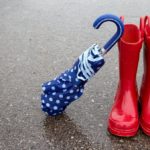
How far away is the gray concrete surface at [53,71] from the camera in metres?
1.54

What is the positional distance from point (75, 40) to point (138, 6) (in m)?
0.73

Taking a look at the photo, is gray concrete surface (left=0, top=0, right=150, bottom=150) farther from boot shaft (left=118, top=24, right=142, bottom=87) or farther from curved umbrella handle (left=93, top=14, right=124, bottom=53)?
curved umbrella handle (left=93, top=14, right=124, bottom=53)

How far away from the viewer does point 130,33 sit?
1559mm

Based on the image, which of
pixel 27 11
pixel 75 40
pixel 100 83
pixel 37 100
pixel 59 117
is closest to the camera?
pixel 59 117

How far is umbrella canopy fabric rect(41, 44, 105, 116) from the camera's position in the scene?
1.47 m

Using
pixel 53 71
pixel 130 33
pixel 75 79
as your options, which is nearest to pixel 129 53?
pixel 130 33

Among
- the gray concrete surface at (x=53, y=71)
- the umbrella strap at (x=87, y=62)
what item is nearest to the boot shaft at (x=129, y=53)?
the umbrella strap at (x=87, y=62)

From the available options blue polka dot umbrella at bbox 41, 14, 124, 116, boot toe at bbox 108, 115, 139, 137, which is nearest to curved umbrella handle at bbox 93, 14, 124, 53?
blue polka dot umbrella at bbox 41, 14, 124, 116

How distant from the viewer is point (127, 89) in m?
1.56

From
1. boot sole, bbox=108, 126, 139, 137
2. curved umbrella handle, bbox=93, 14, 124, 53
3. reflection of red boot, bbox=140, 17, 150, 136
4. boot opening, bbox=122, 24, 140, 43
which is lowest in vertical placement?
boot sole, bbox=108, 126, 139, 137

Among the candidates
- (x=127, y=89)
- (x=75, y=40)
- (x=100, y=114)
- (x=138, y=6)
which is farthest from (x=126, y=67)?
(x=138, y=6)

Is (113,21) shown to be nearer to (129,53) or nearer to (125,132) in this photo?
(129,53)

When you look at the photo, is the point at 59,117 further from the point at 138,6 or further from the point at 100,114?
the point at 138,6

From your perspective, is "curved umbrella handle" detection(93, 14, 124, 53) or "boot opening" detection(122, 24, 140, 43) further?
"boot opening" detection(122, 24, 140, 43)
